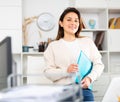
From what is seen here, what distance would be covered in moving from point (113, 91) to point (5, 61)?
0.59 m

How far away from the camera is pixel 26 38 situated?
4199mm

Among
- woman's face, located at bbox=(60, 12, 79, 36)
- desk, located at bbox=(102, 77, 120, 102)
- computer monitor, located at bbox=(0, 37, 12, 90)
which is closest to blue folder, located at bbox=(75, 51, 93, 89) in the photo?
woman's face, located at bbox=(60, 12, 79, 36)

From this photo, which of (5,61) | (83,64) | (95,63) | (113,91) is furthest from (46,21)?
(5,61)

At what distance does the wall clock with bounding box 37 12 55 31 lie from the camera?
167 inches

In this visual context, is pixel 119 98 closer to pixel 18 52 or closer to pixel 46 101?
pixel 46 101

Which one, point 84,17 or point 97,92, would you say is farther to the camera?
point 84,17

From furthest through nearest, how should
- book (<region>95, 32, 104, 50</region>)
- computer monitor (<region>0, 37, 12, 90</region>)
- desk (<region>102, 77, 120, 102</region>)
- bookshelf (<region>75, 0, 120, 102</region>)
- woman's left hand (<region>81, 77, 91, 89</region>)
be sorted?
book (<region>95, 32, 104, 50</region>), bookshelf (<region>75, 0, 120, 102</region>), woman's left hand (<region>81, 77, 91, 89</region>), desk (<region>102, 77, 120, 102</region>), computer monitor (<region>0, 37, 12, 90</region>)

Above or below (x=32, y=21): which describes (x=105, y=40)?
below

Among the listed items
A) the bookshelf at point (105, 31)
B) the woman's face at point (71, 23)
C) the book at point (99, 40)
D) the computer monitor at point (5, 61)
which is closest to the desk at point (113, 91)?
the computer monitor at point (5, 61)

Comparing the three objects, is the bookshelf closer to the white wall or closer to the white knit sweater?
the white wall

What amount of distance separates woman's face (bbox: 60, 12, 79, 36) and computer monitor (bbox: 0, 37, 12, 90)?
3.29 ft

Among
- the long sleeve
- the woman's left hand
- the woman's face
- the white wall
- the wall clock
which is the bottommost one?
the woman's left hand

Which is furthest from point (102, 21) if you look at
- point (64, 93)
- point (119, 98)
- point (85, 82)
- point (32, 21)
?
point (64, 93)

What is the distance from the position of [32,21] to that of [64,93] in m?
3.52
